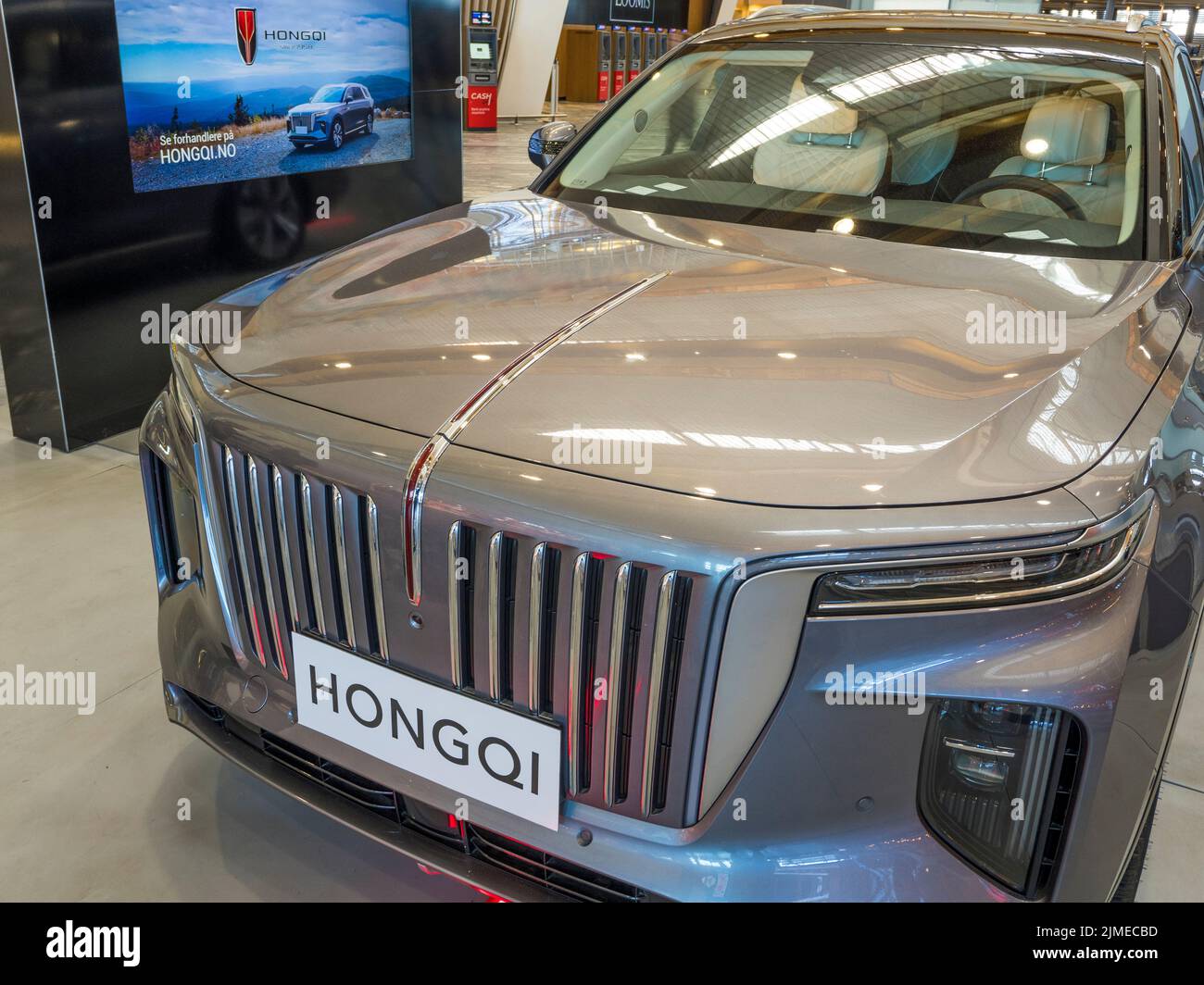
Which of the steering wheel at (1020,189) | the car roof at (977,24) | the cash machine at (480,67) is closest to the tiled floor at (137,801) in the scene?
the steering wheel at (1020,189)

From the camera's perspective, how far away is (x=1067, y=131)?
2047mm

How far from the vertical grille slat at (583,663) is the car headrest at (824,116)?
4.91 feet

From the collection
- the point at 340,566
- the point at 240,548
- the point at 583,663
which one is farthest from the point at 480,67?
the point at 583,663

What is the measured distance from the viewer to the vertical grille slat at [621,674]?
1.08 meters

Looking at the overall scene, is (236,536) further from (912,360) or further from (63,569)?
(63,569)

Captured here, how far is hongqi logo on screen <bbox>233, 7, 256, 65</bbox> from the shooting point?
411 cm

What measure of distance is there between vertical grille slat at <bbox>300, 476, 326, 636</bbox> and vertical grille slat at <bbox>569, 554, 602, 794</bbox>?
1.27 feet

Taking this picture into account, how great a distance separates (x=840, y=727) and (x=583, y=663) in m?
0.29

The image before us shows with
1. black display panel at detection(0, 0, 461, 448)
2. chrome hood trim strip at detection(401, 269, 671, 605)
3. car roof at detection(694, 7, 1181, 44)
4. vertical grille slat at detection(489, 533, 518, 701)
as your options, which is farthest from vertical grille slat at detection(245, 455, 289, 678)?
black display panel at detection(0, 0, 461, 448)

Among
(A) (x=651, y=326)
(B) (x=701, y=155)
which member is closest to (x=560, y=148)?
(B) (x=701, y=155)

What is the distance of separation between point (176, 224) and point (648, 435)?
3.47 meters

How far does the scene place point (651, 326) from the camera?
1443 mm

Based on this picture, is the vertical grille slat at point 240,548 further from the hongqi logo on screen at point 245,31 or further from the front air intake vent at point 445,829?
the hongqi logo on screen at point 245,31

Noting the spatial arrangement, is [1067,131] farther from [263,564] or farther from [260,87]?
[260,87]
